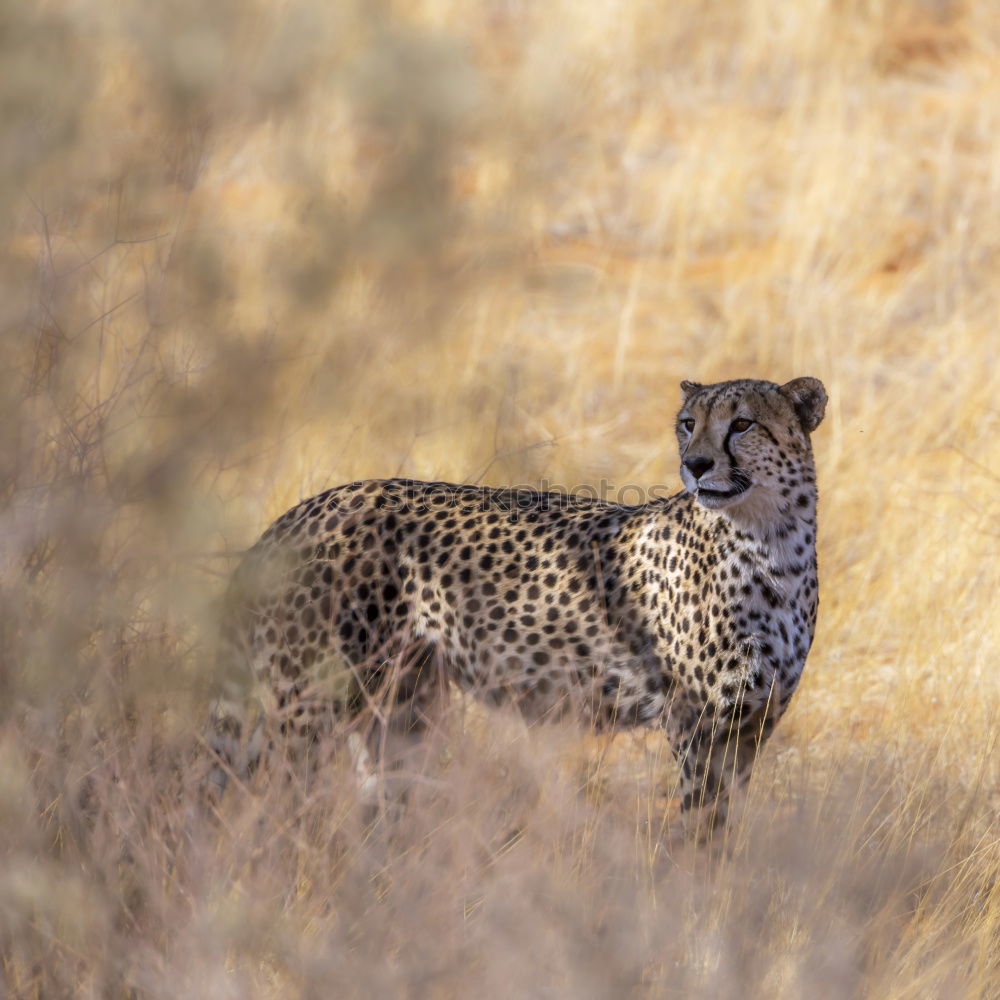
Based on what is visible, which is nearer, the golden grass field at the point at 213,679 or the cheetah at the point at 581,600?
the golden grass field at the point at 213,679

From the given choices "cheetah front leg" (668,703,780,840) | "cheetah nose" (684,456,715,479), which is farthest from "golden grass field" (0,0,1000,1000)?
"cheetah nose" (684,456,715,479)

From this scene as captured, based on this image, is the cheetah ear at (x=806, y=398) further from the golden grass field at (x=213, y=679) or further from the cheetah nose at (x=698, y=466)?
the golden grass field at (x=213, y=679)

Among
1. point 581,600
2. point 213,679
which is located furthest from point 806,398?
point 213,679

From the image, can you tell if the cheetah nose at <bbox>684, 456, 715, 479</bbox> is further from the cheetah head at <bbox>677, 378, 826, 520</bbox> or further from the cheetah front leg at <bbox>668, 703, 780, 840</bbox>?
the cheetah front leg at <bbox>668, 703, 780, 840</bbox>

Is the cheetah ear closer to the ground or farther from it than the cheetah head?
farther from it

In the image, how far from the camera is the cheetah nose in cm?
389

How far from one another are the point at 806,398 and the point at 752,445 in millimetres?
245

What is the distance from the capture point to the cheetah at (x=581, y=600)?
157 inches

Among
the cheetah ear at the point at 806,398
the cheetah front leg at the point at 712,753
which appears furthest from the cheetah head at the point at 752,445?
the cheetah front leg at the point at 712,753

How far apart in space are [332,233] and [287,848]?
1391 millimetres

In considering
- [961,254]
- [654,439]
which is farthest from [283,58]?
[961,254]

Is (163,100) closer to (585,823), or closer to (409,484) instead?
(409,484)

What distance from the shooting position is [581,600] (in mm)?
4250

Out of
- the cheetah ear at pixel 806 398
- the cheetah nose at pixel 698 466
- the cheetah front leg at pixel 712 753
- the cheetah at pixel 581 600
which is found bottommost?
the cheetah front leg at pixel 712 753
